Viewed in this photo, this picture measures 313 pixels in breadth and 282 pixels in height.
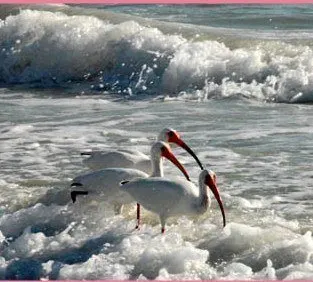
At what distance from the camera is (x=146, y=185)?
838cm

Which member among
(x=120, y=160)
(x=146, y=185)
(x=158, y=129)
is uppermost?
(x=146, y=185)

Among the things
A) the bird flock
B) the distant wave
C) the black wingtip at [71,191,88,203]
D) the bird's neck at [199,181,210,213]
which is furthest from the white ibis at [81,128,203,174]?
the distant wave

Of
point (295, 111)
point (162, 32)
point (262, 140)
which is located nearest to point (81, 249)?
point (262, 140)

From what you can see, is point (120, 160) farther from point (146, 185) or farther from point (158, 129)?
point (158, 129)

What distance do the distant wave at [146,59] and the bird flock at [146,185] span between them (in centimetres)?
710

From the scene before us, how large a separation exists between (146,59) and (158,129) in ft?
21.1

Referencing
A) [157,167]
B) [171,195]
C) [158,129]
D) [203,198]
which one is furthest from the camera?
[158,129]

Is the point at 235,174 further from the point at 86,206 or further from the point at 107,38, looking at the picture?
the point at 107,38

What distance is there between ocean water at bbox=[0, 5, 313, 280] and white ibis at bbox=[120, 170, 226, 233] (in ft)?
0.56

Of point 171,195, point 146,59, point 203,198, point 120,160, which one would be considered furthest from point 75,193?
point 146,59

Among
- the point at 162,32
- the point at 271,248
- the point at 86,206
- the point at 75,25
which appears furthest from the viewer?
the point at 75,25

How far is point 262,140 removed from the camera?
1220 cm

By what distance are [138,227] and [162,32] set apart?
41.5 feet

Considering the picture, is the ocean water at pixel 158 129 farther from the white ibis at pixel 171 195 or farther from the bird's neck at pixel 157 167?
the bird's neck at pixel 157 167
